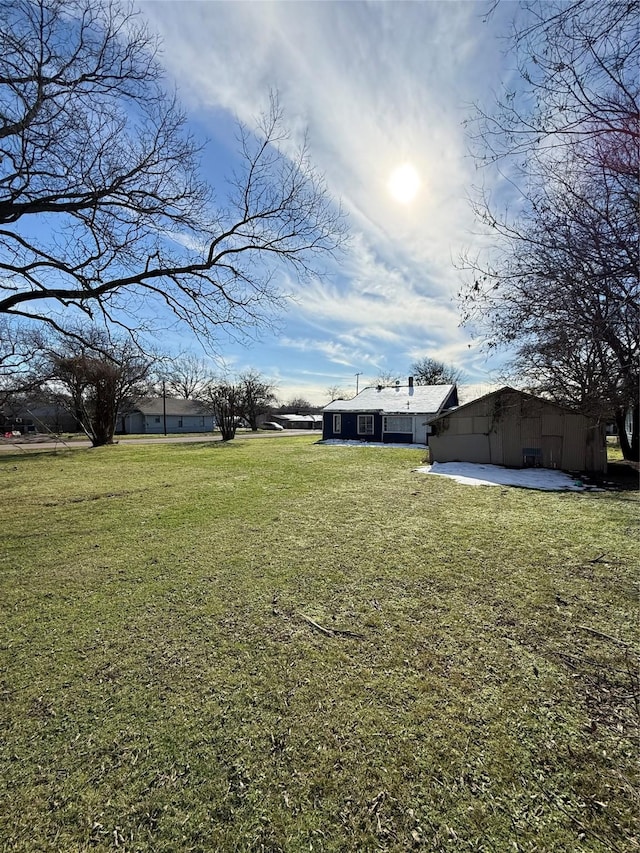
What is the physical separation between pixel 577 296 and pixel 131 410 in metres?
45.6

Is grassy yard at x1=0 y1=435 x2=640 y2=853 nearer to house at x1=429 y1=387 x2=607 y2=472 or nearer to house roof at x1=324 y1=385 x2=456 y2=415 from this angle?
house at x1=429 y1=387 x2=607 y2=472

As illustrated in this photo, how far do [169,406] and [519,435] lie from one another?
147 ft

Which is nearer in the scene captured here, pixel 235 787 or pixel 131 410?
pixel 235 787

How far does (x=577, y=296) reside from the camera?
4.47 metres

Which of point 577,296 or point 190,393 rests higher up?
point 190,393

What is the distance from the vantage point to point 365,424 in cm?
2406

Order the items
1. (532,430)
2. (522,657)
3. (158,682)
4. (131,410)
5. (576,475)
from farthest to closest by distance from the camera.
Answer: (131,410) → (532,430) → (576,475) → (522,657) → (158,682)

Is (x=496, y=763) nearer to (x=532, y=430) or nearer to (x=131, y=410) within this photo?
(x=532, y=430)

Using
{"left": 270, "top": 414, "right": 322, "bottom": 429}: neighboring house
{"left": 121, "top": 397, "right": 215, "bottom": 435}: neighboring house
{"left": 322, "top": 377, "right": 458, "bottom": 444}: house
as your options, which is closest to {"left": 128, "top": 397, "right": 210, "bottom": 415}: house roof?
{"left": 121, "top": 397, "right": 215, "bottom": 435}: neighboring house

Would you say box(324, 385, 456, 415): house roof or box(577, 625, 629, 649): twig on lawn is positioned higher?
box(324, 385, 456, 415): house roof

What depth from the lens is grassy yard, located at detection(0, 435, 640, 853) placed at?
1.55 metres

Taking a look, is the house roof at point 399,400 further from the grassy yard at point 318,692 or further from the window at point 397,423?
the grassy yard at point 318,692

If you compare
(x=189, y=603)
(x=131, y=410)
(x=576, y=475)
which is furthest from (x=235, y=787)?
(x=131, y=410)

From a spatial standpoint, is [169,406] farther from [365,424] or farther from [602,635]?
[602,635]
